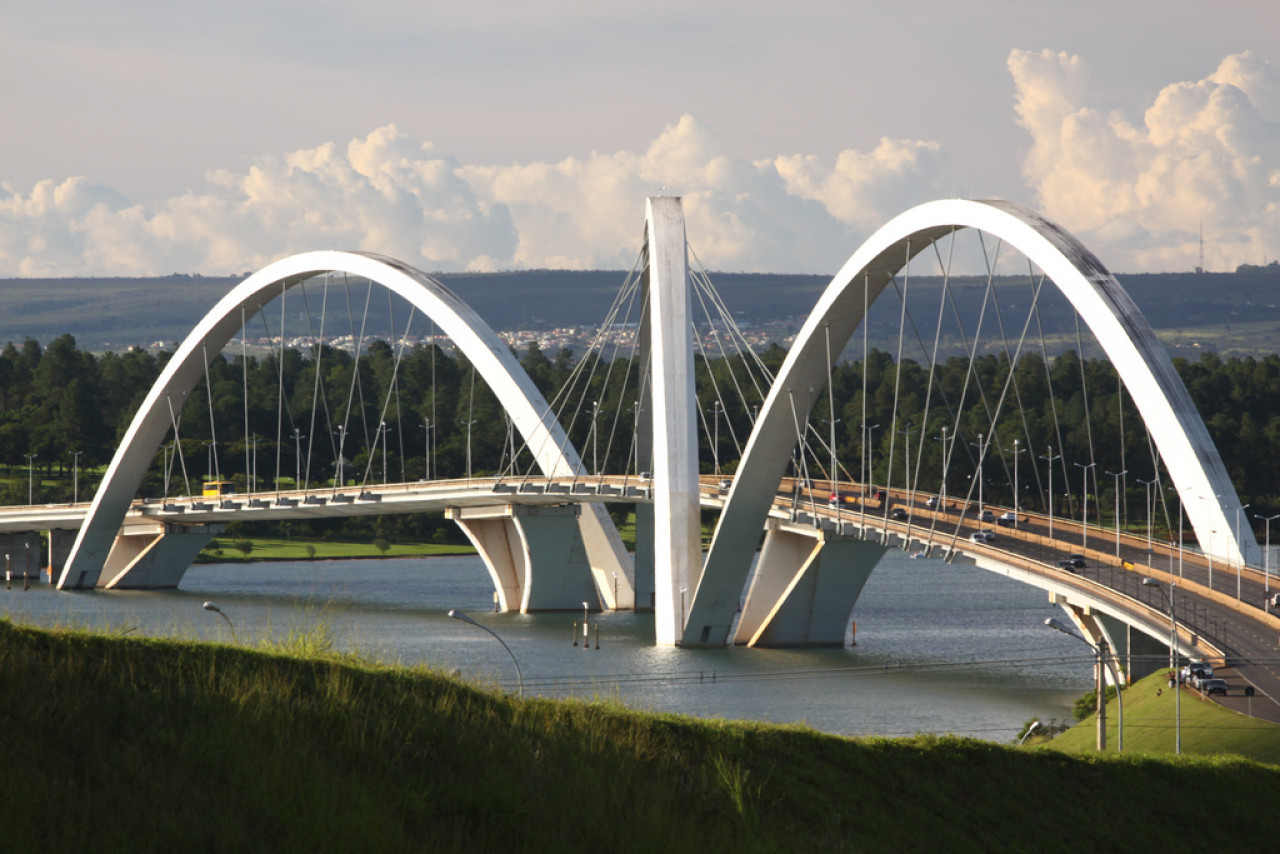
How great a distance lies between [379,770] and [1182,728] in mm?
23415

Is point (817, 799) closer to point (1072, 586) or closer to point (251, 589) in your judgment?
point (1072, 586)

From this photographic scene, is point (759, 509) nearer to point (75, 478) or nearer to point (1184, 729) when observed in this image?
point (1184, 729)

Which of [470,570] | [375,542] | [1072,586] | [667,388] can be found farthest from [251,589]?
[1072,586]

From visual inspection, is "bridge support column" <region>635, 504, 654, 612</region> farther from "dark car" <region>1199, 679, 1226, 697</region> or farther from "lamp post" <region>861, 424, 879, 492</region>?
"dark car" <region>1199, 679, 1226, 697</region>

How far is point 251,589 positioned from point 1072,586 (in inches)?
2190

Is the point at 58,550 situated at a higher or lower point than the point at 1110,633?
lower

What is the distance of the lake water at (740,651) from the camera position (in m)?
38.8

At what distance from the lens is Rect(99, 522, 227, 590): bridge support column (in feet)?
286

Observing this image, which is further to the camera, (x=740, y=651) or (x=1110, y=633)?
(x=740, y=651)

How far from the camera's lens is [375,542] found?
115688mm

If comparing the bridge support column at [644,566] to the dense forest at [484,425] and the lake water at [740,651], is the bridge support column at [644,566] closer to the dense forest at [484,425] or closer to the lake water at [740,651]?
the lake water at [740,651]

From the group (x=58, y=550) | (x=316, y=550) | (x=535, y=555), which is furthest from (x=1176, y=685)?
(x=316, y=550)

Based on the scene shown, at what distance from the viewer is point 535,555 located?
7381cm

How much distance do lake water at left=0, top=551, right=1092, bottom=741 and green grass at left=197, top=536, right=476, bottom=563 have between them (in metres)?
16.1
